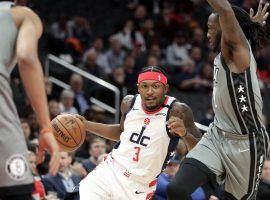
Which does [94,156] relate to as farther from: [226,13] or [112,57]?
[112,57]

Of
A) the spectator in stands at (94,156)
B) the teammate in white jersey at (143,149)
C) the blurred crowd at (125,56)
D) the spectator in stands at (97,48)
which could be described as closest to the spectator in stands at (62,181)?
the blurred crowd at (125,56)

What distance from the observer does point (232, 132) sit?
610cm

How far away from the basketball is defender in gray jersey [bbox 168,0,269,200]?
1444mm

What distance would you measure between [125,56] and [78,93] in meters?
2.67

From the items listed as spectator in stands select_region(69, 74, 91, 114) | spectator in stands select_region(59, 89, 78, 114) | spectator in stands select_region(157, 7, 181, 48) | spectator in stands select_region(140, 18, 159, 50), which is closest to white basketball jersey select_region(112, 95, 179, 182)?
spectator in stands select_region(59, 89, 78, 114)

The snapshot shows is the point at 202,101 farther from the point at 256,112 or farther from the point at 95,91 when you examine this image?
the point at 256,112

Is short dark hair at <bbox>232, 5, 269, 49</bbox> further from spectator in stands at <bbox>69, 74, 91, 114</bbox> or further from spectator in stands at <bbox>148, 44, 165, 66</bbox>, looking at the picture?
spectator in stands at <bbox>148, 44, 165, 66</bbox>

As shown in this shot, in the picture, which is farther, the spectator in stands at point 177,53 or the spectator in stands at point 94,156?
the spectator in stands at point 177,53

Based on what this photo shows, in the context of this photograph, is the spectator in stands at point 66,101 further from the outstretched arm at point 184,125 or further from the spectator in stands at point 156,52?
the outstretched arm at point 184,125

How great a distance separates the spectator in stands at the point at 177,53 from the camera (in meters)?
17.5

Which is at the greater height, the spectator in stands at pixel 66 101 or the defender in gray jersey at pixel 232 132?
the defender in gray jersey at pixel 232 132

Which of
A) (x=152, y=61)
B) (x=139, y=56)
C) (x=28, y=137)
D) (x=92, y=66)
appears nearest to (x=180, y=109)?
(x=28, y=137)

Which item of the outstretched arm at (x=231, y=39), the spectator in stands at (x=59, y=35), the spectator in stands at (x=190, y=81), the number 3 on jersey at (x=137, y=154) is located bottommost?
the spectator in stands at (x=190, y=81)

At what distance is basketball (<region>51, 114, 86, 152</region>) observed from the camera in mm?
7152
